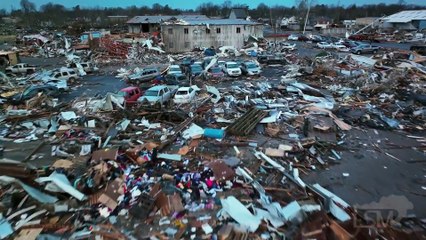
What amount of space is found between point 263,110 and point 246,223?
8230 mm

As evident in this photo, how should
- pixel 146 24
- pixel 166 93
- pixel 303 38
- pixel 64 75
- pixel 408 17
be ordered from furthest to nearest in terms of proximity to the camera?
pixel 408 17
pixel 303 38
pixel 146 24
pixel 64 75
pixel 166 93

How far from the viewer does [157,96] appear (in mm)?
15484

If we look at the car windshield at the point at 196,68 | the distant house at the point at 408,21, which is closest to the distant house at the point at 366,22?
the distant house at the point at 408,21

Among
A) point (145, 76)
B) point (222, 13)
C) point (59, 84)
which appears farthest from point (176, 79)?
point (222, 13)

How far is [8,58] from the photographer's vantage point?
28141 mm

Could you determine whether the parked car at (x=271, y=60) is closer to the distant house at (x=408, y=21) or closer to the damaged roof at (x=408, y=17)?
the distant house at (x=408, y=21)

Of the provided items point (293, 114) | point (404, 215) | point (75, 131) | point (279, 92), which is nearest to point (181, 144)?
point (75, 131)

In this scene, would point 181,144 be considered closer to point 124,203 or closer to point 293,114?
point 124,203

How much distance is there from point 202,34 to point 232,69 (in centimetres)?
1589

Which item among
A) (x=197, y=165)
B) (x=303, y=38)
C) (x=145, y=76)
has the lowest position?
(x=197, y=165)

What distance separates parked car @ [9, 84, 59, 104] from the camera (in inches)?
643

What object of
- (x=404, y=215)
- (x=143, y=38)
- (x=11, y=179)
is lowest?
(x=404, y=215)

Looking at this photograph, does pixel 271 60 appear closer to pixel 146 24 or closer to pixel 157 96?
pixel 157 96
